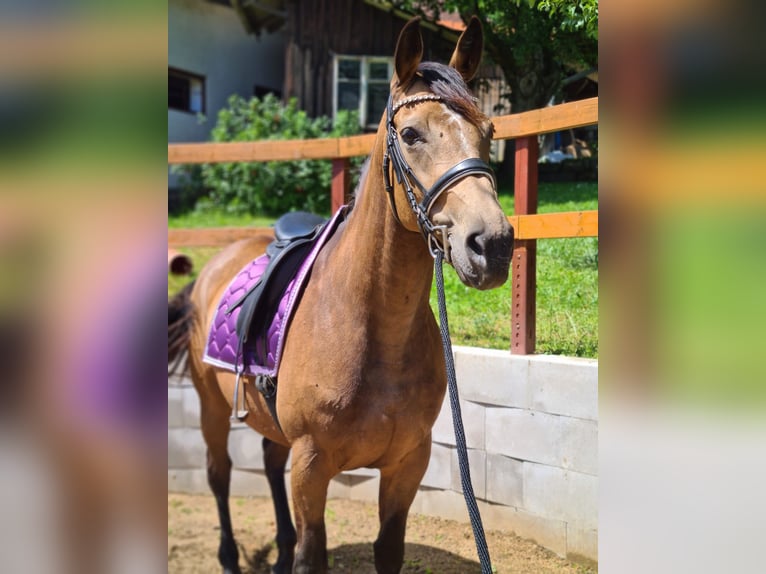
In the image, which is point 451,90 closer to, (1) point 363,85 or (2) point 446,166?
(2) point 446,166

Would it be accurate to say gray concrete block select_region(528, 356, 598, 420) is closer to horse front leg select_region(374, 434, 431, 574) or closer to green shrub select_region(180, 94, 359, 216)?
horse front leg select_region(374, 434, 431, 574)

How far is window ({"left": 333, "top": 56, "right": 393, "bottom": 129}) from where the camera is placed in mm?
11828

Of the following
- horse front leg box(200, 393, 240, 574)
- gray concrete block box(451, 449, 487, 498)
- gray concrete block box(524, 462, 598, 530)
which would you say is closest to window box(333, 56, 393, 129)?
horse front leg box(200, 393, 240, 574)

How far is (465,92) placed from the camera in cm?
210

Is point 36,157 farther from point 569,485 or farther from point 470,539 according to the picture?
point 470,539

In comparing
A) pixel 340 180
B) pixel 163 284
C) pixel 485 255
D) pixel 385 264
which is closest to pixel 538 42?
pixel 340 180

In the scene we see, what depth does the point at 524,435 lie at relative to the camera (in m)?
3.54

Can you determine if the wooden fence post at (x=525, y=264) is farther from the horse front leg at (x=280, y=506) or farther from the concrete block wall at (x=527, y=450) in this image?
the horse front leg at (x=280, y=506)

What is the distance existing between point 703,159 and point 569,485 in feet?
8.97

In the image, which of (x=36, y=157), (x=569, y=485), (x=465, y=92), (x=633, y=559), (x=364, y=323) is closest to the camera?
(x=36, y=157)

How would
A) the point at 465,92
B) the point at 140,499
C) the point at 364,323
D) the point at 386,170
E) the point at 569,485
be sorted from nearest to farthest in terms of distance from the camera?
the point at 140,499 → the point at 465,92 → the point at 386,170 → the point at 364,323 → the point at 569,485

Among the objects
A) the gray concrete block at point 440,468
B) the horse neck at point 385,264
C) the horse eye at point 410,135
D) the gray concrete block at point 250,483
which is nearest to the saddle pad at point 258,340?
the horse neck at point 385,264

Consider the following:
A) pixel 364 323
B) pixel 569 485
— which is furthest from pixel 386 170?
pixel 569 485

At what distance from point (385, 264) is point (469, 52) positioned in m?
0.82
